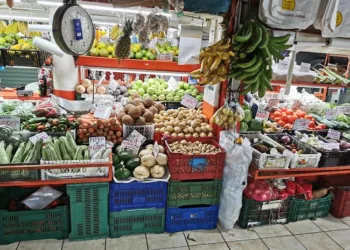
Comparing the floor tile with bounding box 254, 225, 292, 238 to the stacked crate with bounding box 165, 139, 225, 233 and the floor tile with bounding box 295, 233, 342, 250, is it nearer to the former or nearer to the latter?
the floor tile with bounding box 295, 233, 342, 250

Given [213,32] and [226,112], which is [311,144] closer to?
[226,112]

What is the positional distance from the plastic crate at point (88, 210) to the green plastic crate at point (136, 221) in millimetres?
92

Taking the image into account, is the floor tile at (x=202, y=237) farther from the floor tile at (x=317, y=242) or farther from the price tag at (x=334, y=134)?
the price tag at (x=334, y=134)

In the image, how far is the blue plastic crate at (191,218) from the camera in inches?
123

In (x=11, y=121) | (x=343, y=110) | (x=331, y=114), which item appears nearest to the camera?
(x=11, y=121)

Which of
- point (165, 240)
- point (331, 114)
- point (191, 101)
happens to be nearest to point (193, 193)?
point (165, 240)

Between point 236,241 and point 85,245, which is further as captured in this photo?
point 236,241

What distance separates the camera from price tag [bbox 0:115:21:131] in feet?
10.0

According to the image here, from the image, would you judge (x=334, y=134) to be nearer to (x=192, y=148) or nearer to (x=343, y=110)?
(x=343, y=110)

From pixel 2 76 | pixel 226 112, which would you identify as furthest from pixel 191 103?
pixel 2 76

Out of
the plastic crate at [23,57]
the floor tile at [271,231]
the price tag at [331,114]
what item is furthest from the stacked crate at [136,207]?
the price tag at [331,114]

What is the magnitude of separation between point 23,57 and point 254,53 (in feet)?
10.1

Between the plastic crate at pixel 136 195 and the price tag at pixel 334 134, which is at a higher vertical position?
the price tag at pixel 334 134

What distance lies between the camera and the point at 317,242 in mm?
3229
